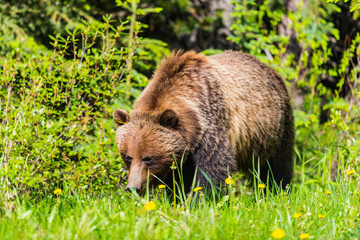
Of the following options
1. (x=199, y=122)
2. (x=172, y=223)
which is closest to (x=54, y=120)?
(x=199, y=122)

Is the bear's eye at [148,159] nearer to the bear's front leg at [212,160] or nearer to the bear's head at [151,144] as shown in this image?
the bear's head at [151,144]

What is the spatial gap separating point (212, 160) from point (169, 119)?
608 mm

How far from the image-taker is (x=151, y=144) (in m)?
4.44

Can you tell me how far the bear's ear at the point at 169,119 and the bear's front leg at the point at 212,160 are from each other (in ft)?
1.10

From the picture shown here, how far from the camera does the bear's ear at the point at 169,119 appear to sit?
4.39 meters

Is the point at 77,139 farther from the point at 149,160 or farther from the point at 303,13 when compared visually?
the point at 303,13

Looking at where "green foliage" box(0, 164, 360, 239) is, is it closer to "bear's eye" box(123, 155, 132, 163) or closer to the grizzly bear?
the grizzly bear

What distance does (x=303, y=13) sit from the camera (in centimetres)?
769

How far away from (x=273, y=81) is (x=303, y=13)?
233 centimetres

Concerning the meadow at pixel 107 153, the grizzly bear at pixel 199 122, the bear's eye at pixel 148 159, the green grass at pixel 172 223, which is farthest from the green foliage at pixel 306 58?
the green grass at pixel 172 223

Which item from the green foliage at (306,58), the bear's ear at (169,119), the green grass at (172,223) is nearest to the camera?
the green grass at (172,223)

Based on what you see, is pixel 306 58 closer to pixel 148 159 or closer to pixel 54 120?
pixel 148 159

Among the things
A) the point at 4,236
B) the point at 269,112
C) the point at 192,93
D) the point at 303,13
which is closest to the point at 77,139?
the point at 192,93

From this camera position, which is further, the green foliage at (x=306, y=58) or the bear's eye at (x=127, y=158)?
the green foliage at (x=306, y=58)
